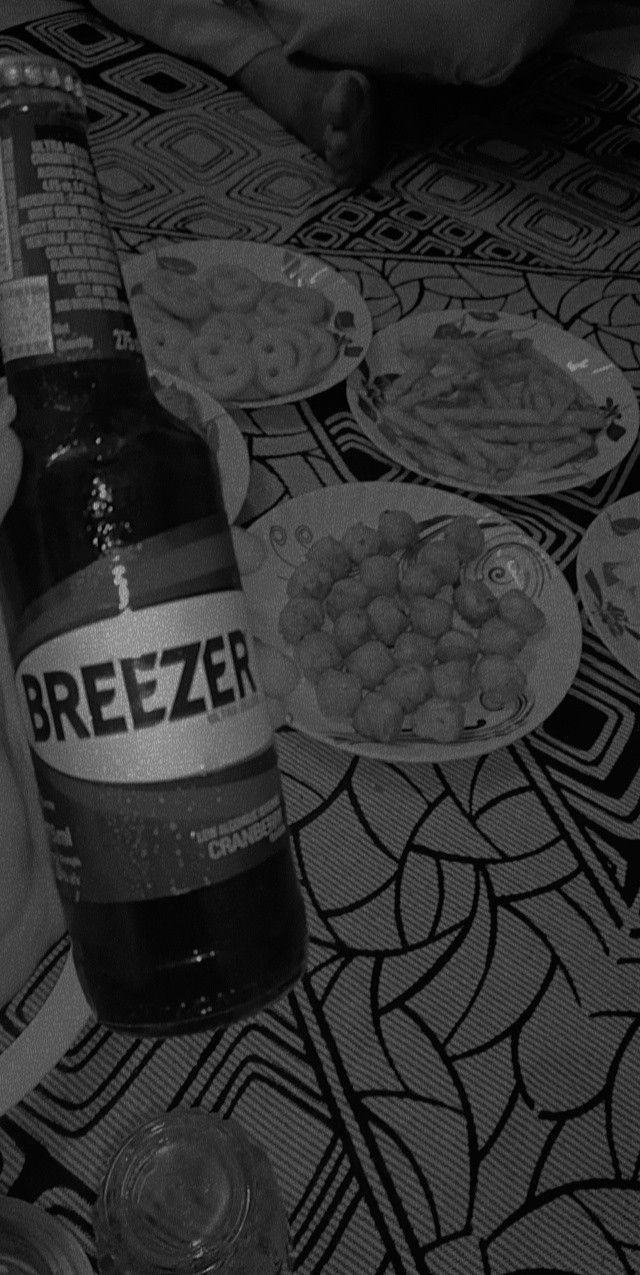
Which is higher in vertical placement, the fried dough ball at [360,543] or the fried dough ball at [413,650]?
the fried dough ball at [360,543]

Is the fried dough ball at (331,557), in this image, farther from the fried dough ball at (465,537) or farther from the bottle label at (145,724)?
the bottle label at (145,724)

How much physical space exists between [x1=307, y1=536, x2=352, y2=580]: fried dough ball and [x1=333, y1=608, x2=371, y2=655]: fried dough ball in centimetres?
5

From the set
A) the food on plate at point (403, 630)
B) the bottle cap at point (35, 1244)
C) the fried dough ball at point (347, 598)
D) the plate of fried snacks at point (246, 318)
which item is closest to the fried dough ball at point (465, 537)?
the food on plate at point (403, 630)

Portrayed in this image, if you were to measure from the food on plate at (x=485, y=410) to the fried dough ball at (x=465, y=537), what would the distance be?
9cm

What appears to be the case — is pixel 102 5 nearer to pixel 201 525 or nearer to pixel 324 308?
pixel 324 308

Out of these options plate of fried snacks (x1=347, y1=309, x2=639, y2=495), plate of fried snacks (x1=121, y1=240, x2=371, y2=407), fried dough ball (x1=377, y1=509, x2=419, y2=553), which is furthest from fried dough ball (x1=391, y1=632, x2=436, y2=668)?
plate of fried snacks (x1=121, y1=240, x2=371, y2=407)

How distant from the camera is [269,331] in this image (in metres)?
1.12

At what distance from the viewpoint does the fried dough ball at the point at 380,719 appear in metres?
0.78

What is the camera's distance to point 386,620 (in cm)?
86

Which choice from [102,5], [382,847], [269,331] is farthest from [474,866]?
[102,5]

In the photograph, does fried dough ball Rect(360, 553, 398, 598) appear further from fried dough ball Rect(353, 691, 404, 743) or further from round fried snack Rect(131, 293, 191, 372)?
round fried snack Rect(131, 293, 191, 372)

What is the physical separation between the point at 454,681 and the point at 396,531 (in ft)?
0.56

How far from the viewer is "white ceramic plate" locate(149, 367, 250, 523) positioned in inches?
35.0

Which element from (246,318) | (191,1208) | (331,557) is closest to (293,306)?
(246,318)
